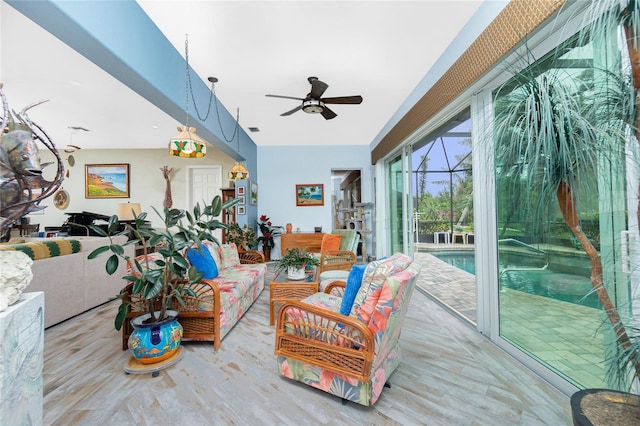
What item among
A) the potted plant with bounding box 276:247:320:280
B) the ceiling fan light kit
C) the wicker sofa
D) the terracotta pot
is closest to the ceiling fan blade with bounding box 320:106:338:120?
the ceiling fan light kit

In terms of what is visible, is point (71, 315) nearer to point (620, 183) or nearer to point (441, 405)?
point (441, 405)

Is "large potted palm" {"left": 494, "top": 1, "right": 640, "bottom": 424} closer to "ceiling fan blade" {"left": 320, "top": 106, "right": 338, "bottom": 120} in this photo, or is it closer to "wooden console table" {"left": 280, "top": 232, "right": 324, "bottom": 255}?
"ceiling fan blade" {"left": 320, "top": 106, "right": 338, "bottom": 120}

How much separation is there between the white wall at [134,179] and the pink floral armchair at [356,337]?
563 cm

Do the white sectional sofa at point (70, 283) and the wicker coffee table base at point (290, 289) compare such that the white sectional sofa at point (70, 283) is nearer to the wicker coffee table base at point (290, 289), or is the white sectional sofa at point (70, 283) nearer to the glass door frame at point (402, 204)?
the wicker coffee table base at point (290, 289)

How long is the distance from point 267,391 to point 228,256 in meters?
1.99

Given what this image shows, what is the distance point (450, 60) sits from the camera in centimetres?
254

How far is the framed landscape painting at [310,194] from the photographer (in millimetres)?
6082

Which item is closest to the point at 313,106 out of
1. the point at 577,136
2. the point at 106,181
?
the point at 577,136

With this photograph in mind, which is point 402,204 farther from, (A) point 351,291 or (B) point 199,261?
(B) point 199,261

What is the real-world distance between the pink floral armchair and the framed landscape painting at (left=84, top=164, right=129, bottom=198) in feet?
21.5

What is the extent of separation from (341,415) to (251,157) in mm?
5061

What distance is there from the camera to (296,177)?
6.07m

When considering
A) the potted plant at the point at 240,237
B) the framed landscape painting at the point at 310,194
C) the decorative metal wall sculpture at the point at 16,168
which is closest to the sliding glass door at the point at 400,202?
the framed landscape painting at the point at 310,194

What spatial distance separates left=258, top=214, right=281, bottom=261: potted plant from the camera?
5691mm
